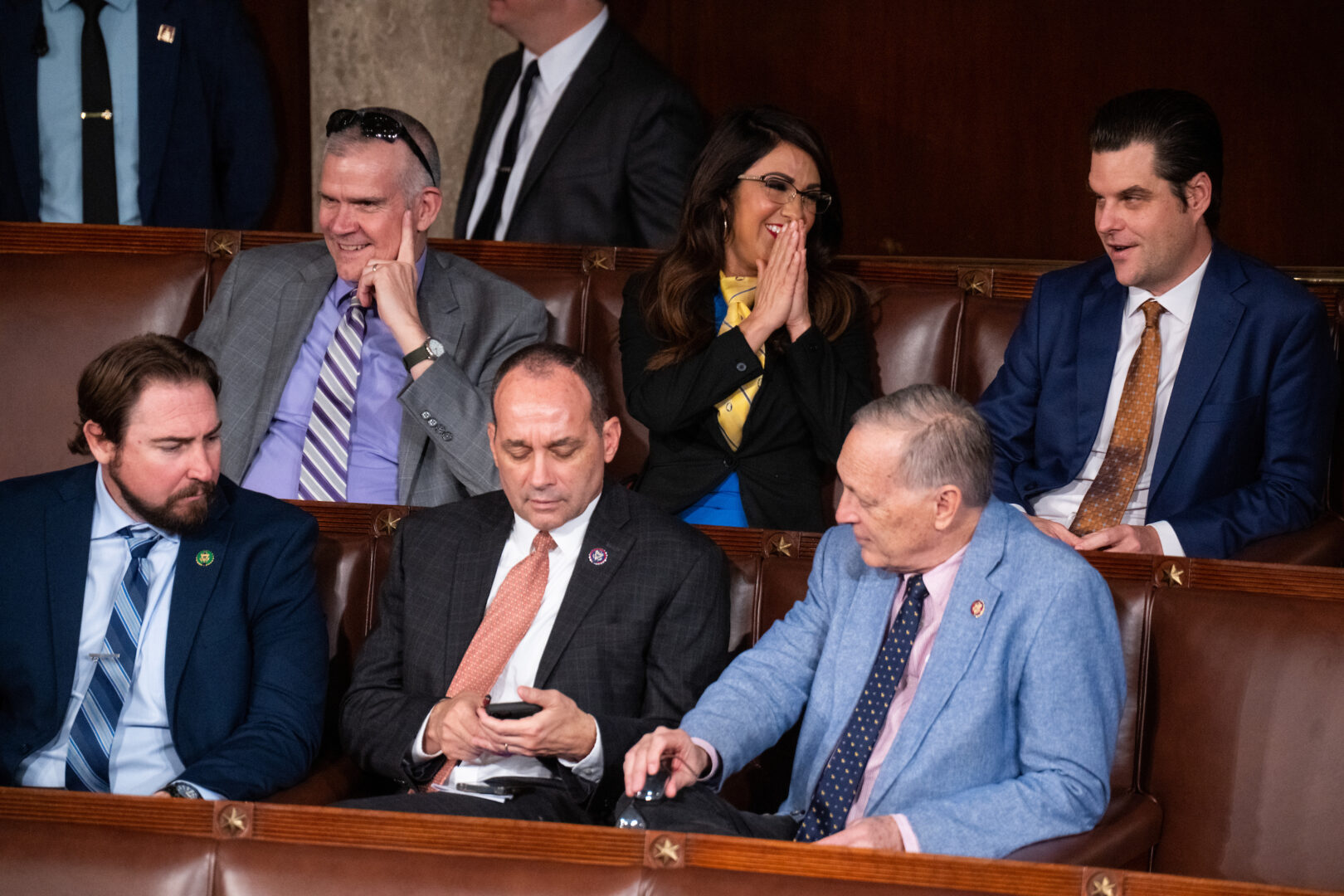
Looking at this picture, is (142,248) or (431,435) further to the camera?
(142,248)

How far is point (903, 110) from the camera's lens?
387 cm

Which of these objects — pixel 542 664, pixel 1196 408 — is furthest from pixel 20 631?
pixel 1196 408

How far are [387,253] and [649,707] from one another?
1139 mm

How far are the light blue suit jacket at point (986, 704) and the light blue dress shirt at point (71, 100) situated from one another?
2.31 meters

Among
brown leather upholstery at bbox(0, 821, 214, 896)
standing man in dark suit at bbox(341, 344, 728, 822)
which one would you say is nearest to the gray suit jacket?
standing man in dark suit at bbox(341, 344, 728, 822)

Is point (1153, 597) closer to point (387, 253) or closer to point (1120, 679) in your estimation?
point (1120, 679)

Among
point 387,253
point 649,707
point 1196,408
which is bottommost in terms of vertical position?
point 649,707

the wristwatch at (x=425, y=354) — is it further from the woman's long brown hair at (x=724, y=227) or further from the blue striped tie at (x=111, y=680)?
the blue striped tie at (x=111, y=680)

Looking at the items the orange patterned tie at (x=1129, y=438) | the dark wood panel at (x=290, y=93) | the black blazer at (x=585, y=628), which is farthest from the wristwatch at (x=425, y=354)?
the dark wood panel at (x=290, y=93)

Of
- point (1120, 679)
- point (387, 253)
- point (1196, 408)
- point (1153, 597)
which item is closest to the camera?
point (1120, 679)

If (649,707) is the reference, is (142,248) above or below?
above

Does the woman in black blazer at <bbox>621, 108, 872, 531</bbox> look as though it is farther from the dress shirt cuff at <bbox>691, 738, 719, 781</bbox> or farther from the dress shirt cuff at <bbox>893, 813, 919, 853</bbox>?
the dress shirt cuff at <bbox>893, 813, 919, 853</bbox>

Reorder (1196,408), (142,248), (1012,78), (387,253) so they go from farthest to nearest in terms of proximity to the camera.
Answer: (1012,78) < (142,248) < (387,253) < (1196,408)

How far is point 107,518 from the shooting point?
6.77 ft
